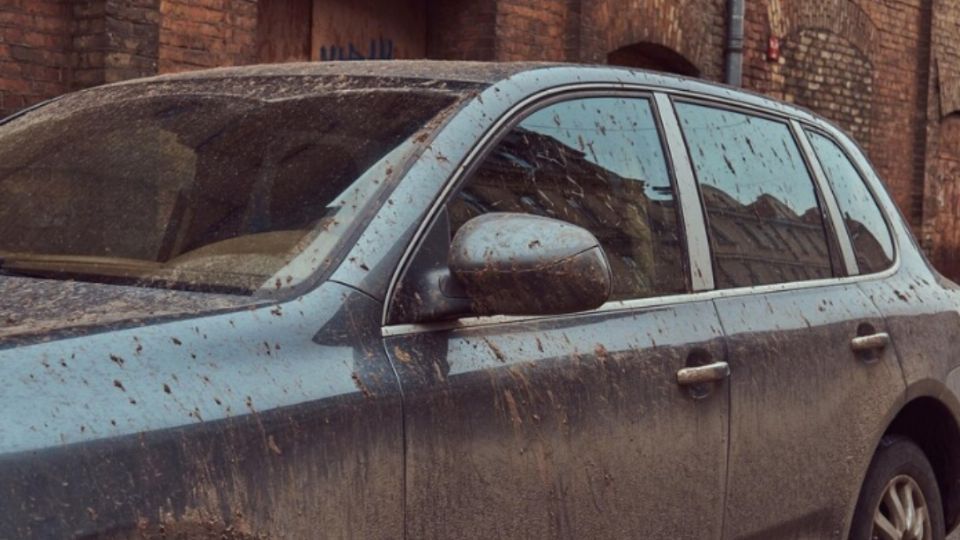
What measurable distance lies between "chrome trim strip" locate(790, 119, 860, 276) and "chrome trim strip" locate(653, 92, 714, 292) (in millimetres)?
756

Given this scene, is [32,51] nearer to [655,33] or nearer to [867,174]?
[867,174]

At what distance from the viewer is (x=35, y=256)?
10.3 feet

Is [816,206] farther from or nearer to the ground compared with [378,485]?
farther from the ground

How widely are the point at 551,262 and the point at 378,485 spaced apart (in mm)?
509

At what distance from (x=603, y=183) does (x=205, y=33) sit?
6.76 m

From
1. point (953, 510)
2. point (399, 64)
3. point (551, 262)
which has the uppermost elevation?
point (399, 64)

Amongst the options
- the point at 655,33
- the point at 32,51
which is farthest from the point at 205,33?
the point at 655,33

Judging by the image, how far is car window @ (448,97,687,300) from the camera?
3.29m

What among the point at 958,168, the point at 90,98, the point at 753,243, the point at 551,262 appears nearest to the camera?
the point at 551,262

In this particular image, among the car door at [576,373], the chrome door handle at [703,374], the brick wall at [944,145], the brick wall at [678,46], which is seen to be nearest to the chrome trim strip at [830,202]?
the car door at [576,373]

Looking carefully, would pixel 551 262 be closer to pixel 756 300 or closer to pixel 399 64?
pixel 399 64

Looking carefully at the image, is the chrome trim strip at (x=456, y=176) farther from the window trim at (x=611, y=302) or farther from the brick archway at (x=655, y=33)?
the brick archway at (x=655, y=33)

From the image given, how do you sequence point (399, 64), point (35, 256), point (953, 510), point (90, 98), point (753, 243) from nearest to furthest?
point (35, 256) < point (399, 64) < point (90, 98) < point (753, 243) < point (953, 510)

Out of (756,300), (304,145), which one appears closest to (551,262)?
(304,145)
